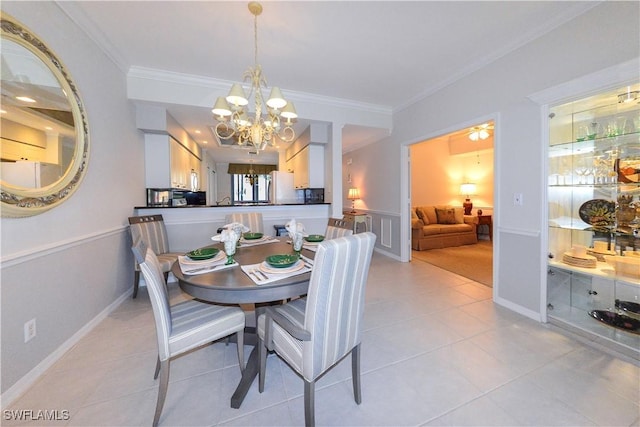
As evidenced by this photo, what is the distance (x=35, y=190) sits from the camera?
154 centimetres

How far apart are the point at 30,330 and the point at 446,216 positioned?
255 inches

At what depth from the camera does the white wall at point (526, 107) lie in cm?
183

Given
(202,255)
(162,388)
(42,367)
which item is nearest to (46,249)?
(42,367)

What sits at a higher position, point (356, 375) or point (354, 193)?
point (354, 193)

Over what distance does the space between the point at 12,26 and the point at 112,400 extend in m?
2.31

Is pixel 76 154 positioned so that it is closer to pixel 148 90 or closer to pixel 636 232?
pixel 148 90

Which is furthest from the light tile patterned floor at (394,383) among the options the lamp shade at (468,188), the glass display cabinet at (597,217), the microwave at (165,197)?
the lamp shade at (468,188)

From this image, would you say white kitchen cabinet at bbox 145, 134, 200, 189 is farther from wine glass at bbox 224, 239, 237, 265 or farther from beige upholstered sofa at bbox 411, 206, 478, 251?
beige upholstered sofa at bbox 411, 206, 478, 251

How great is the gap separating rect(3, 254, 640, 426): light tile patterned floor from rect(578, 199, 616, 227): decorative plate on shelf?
1.01 metres

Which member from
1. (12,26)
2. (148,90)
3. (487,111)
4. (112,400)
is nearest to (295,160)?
(148,90)

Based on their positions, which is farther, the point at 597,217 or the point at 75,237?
the point at 597,217

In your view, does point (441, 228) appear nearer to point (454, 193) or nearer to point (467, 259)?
point (467, 259)

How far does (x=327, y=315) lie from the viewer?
3.66 ft

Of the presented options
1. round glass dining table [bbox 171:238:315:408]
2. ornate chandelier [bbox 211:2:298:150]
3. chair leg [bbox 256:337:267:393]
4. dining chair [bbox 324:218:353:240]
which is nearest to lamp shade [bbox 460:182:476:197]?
dining chair [bbox 324:218:353:240]
